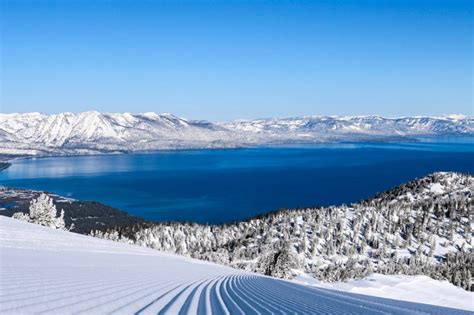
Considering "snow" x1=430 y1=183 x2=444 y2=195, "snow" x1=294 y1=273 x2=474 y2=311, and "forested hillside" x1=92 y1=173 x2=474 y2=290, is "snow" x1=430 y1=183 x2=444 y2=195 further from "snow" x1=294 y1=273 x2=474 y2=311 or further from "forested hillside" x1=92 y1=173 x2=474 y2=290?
"snow" x1=294 y1=273 x2=474 y2=311

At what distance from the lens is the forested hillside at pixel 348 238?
299 ft

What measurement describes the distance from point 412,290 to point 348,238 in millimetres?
64206

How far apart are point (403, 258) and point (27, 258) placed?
341ft

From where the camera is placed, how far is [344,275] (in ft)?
247

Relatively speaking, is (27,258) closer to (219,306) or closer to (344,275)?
(219,306)

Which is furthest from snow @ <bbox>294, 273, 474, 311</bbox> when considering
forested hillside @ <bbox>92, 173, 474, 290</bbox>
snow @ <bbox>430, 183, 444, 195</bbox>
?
snow @ <bbox>430, 183, 444, 195</bbox>

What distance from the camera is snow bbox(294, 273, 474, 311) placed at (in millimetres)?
45812

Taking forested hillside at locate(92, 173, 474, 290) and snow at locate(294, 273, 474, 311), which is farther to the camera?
forested hillside at locate(92, 173, 474, 290)

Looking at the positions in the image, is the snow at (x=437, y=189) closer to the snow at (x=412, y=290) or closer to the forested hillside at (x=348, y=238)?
the forested hillside at (x=348, y=238)

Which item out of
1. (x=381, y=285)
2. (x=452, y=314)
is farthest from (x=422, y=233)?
(x=452, y=314)

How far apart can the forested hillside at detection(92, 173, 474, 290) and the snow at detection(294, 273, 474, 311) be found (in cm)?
2159

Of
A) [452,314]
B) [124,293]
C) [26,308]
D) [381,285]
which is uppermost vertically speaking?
[26,308]

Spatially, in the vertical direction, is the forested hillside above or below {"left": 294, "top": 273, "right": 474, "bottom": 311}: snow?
below

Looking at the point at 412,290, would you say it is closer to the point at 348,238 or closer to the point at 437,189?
the point at 348,238
